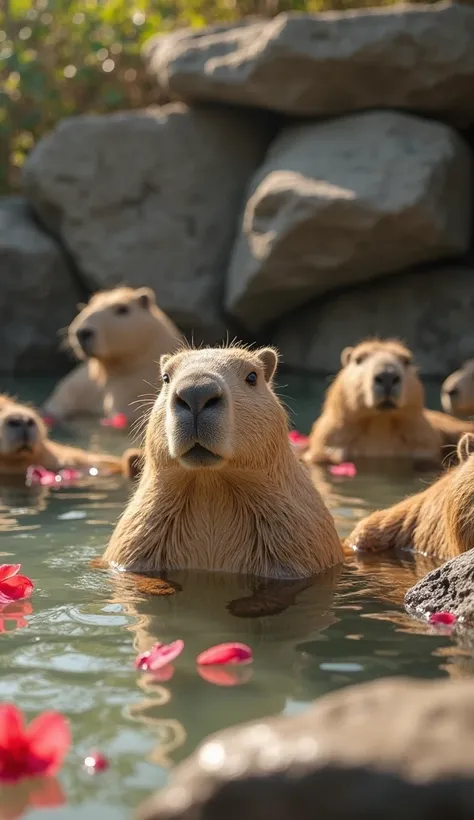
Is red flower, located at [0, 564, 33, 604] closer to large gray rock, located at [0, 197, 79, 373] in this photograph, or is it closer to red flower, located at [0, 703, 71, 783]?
red flower, located at [0, 703, 71, 783]

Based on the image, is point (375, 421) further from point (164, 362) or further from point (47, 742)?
point (47, 742)

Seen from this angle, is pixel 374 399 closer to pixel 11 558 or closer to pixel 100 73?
pixel 11 558

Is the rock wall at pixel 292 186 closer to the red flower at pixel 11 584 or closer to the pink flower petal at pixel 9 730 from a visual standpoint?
the red flower at pixel 11 584

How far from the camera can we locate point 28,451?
8906 mm

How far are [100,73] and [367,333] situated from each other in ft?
19.7

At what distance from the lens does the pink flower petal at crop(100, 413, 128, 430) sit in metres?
11.6

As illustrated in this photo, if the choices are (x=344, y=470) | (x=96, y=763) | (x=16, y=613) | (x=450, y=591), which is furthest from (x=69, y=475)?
(x=96, y=763)

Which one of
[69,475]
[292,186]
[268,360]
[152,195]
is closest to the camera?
[268,360]

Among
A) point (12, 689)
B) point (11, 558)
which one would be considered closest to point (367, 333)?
point (11, 558)

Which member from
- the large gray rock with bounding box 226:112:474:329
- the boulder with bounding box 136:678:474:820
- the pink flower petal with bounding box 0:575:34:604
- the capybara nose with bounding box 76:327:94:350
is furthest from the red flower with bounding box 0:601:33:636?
the large gray rock with bounding box 226:112:474:329

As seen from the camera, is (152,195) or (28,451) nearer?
(28,451)

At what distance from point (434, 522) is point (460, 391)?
211 inches

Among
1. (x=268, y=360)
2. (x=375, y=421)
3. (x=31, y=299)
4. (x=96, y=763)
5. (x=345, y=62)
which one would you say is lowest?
(x=375, y=421)

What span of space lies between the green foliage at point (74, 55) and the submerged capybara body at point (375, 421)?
883cm
